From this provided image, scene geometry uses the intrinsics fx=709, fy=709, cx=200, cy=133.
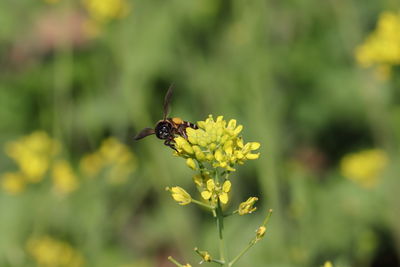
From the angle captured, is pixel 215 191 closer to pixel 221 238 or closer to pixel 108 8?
pixel 221 238

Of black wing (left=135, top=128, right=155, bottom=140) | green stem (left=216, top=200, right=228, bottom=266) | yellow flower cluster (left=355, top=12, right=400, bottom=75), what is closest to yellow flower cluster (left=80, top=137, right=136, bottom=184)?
yellow flower cluster (left=355, top=12, right=400, bottom=75)

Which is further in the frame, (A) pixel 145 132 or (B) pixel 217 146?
(A) pixel 145 132

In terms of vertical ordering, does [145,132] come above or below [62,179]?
below

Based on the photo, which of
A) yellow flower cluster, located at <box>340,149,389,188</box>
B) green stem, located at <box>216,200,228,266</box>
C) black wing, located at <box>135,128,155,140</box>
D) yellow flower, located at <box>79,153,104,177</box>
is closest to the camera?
green stem, located at <box>216,200,228,266</box>

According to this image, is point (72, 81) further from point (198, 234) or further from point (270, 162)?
point (270, 162)

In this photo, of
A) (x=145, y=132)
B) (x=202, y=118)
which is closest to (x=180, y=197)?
(x=145, y=132)

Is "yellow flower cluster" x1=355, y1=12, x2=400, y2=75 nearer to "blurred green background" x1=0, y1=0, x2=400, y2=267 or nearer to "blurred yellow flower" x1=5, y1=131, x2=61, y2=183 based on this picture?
"blurred green background" x1=0, y1=0, x2=400, y2=267
